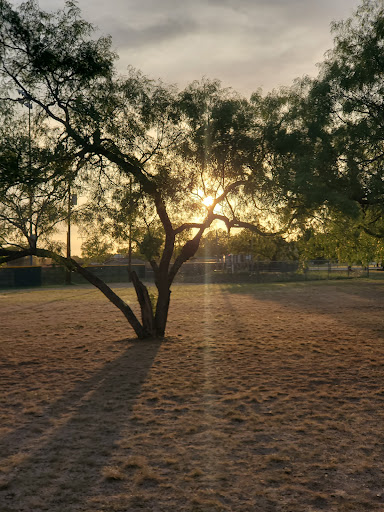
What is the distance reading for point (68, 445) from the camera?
5934 millimetres

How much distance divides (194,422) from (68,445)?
182 centimetres

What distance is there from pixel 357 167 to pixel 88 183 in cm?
767

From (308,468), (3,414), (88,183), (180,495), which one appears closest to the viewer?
(180,495)

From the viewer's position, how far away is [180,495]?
15.0 ft

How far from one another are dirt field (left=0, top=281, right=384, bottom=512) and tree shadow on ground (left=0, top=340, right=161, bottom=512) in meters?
0.02

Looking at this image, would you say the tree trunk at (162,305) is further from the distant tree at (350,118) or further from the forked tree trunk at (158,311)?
the distant tree at (350,118)

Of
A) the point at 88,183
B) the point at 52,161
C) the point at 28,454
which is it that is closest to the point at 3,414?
the point at 28,454

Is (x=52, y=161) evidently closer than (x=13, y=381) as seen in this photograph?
No

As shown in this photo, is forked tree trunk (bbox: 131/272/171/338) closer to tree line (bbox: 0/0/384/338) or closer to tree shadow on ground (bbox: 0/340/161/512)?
tree line (bbox: 0/0/384/338)

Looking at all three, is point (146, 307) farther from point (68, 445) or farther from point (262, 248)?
point (262, 248)

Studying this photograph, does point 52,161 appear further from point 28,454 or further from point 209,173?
point 28,454

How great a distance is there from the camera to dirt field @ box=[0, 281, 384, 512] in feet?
15.1

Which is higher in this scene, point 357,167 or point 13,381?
point 357,167

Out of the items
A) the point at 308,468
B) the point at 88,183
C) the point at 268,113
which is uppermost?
the point at 268,113
